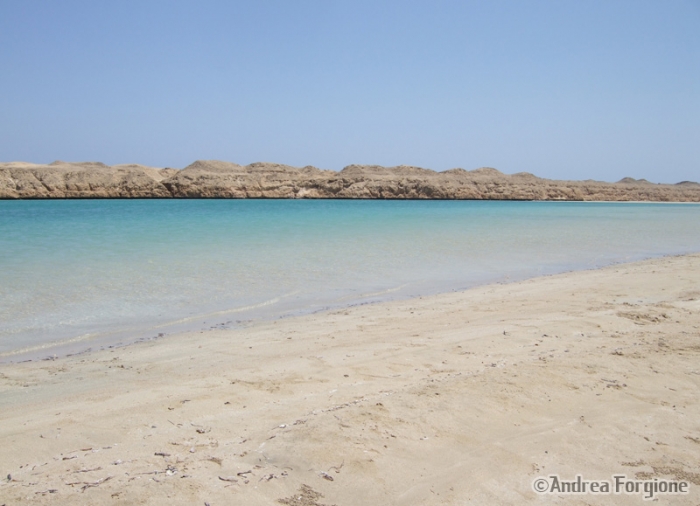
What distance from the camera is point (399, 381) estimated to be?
391cm

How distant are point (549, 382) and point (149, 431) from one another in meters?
2.87

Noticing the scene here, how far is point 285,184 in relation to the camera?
5869cm

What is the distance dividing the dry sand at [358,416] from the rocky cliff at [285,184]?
5219 centimetres

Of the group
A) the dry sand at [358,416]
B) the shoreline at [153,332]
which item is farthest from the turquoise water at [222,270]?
the dry sand at [358,416]

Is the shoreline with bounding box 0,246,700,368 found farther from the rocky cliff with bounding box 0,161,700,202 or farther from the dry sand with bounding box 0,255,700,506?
the rocky cliff with bounding box 0,161,700,202

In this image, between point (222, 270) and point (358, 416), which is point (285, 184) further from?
point (358, 416)

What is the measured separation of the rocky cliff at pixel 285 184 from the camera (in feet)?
164

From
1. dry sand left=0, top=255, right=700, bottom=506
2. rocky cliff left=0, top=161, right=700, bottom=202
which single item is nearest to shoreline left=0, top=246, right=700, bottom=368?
dry sand left=0, top=255, right=700, bottom=506

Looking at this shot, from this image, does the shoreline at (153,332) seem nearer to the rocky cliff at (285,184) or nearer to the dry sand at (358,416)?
the dry sand at (358,416)

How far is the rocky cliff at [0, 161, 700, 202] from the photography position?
5009 centimetres

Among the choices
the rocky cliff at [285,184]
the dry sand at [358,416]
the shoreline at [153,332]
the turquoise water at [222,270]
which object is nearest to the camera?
the dry sand at [358,416]

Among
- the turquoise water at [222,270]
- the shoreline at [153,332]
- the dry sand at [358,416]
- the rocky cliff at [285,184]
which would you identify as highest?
the rocky cliff at [285,184]

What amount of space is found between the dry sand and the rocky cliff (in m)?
52.2

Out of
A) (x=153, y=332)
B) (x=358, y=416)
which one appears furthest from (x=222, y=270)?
(x=358, y=416)
